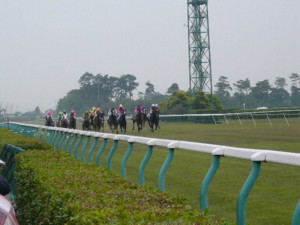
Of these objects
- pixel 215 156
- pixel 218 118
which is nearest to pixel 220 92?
pixel 218 118

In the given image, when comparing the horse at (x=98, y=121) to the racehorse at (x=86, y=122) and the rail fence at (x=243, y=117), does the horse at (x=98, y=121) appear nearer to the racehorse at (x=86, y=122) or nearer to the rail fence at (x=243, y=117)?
the racehorse at (x=86, y=122)

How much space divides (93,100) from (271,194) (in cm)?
7253

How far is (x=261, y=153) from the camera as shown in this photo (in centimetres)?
400

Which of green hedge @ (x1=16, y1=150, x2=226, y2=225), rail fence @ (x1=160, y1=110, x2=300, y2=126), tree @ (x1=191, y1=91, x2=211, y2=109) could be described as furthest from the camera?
tree @ (x1=191, y1=91, x2=211, y2=109)

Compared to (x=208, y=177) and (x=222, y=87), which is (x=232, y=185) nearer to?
(x=208, y=177)

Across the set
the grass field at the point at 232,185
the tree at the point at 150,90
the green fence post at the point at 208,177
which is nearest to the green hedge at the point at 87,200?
the green fence post at the point at 208,177

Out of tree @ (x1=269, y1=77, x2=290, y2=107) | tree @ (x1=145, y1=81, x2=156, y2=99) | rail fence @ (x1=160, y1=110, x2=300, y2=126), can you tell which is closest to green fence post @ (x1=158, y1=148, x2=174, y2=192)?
rail fence @ (x1=160, y1=110, x2=300, y2=126)

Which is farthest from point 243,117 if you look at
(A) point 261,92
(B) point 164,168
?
(A) point 261,92

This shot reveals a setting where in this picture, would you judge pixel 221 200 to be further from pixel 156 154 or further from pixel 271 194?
pixel 156 154

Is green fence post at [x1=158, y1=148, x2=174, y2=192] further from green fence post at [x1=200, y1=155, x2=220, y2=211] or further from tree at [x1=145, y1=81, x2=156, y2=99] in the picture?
tree at [x1=145, y1=81, x2=156, y2=99]

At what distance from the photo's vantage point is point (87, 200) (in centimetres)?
466

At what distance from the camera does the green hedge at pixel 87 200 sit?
3.86m

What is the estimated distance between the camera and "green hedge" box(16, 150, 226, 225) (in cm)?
386

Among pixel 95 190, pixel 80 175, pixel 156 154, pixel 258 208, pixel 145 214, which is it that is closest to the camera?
pixel 145 214
